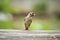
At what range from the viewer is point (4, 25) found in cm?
175

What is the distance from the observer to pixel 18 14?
2.21 meters

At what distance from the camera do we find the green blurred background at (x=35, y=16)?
175 cm

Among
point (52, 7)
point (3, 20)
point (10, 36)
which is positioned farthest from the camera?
point (52, 7)

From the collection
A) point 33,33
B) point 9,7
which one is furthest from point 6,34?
point 9,7

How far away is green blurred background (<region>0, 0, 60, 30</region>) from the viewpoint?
5.76 ft

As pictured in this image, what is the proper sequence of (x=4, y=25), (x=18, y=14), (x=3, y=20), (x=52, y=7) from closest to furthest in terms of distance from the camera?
(x=4, y=25)
(x=3, y=20)
(x=18, y=14)
(x=52, y=7)

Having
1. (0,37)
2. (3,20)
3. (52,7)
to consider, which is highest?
(0,37)

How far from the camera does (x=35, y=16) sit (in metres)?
2.13

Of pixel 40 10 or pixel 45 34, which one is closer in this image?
pixel 45 34

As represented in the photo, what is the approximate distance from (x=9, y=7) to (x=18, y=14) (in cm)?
20

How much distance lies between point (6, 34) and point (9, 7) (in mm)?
837

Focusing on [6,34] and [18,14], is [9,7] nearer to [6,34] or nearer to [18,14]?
[18,14]

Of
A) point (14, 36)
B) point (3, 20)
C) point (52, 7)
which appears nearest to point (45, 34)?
point (14, 36)

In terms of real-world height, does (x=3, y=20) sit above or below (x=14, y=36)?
below
